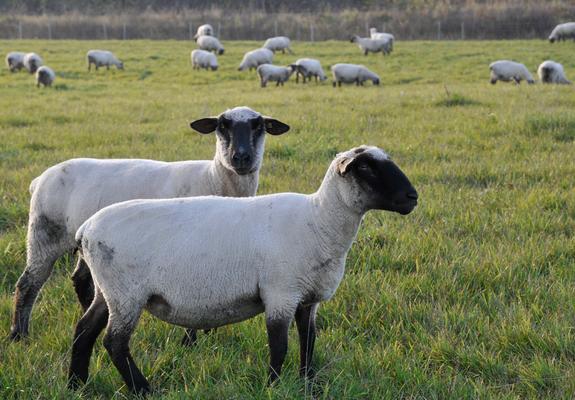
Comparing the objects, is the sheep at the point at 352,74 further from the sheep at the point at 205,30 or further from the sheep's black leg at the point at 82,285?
the sheep's black leg at the point at 82,285

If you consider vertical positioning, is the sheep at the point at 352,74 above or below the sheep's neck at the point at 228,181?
below

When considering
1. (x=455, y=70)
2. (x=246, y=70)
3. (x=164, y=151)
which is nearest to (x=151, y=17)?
(x=246, y=70)

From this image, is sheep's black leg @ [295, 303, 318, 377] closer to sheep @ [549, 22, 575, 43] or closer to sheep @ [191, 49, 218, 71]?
sheep @ [191, 49, 218, 71]

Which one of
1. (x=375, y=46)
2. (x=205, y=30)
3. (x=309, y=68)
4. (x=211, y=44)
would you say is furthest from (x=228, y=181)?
(x=205, y=30)

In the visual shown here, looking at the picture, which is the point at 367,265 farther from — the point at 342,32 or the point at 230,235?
the point at 342,32

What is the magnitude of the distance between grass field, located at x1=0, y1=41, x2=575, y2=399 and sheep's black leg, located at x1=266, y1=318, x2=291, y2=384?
10 cm

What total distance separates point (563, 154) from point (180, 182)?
538 cm

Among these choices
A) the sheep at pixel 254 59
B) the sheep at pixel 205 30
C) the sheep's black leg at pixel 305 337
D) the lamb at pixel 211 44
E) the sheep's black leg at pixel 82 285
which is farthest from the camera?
the sheep at pixel 205 30

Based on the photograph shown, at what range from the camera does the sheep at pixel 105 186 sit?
4.12m

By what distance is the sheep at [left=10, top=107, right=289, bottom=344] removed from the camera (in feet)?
13.5

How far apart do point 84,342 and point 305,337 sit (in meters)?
1.06

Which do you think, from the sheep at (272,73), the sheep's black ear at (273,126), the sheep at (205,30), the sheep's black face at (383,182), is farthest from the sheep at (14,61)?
the sheep's black face at (383,182)

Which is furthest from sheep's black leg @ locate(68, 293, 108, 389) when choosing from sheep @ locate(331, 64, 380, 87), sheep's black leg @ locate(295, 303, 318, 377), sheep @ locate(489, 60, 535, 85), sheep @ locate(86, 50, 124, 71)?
sheep @ locate(86, 50, 124, 71)

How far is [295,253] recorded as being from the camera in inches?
126
